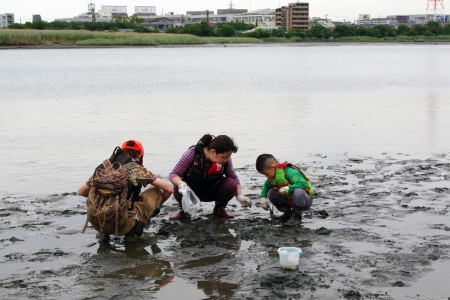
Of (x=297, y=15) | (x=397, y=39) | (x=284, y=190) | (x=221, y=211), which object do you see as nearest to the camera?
(x=284, y=190)

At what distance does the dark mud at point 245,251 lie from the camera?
4.68m

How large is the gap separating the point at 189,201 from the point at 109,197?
100cm

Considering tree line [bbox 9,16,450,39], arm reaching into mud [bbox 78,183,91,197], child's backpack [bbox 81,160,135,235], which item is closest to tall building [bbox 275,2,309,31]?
tree line [bbox 9,16,450,39]

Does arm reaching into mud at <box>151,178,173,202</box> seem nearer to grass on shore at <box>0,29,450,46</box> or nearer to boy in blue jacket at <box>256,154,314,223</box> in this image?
boy in blue jacket at <box>256,154,314,223</box>

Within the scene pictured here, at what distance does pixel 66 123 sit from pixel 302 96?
9475mm

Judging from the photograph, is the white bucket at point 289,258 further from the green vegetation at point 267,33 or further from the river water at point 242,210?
the green vegetation at point 267,33

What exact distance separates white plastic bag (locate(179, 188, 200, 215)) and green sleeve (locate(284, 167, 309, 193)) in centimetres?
95

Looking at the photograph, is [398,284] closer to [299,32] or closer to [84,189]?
[84,189]

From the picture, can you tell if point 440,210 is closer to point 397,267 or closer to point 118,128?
point 397,267

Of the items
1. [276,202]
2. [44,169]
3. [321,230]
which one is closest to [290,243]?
[321,230]

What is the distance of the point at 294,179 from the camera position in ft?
21.2

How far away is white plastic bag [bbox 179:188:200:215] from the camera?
6.24 m

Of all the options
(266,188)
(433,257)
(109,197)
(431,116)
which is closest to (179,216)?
(266,188)

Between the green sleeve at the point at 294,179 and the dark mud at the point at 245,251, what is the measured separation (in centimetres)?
37
